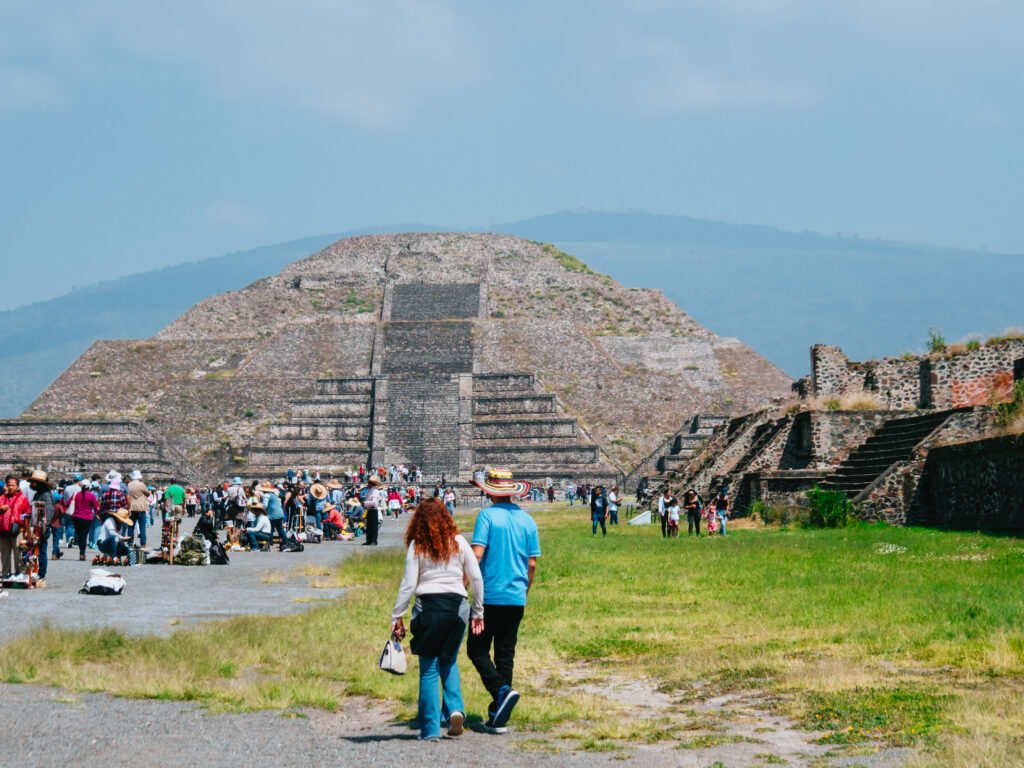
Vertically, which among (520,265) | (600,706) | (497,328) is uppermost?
(520,265)

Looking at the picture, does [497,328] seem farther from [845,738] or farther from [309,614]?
[845,738]

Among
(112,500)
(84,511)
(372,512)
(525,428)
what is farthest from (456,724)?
(525,428)

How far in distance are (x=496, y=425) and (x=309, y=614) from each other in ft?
140

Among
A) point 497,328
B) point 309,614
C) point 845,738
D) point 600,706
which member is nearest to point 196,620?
point 309,614

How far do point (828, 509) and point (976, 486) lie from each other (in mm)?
3433

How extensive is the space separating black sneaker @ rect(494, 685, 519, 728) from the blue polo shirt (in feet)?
2.06

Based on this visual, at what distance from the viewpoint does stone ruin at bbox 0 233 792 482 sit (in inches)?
2119

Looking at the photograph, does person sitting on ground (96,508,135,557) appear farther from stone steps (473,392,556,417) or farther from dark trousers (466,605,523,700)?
stone steps (473,392,556,417)

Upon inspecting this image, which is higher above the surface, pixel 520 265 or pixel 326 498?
pixel 520 265

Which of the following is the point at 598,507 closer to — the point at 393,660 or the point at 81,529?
the point at 81,529

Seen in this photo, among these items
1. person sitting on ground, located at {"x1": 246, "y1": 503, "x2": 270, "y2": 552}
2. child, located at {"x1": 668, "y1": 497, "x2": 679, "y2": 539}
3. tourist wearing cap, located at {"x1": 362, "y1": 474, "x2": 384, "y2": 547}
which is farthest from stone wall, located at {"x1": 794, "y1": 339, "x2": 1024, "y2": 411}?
person sitting on ground, located at {"x1": 246, "y1": 503, "x2": 270, "y2": 552}

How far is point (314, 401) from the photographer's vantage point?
58.0m

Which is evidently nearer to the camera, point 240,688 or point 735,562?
point 240,688

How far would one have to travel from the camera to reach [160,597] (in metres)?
14.5
